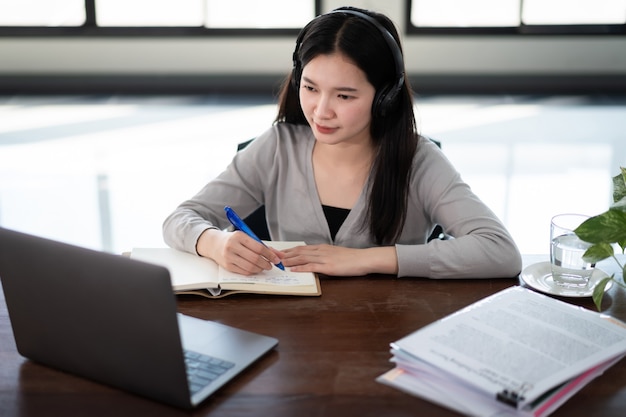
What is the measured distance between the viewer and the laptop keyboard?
1139 mm

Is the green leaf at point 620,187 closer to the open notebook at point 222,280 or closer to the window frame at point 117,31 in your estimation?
the open notebook at point 222,280

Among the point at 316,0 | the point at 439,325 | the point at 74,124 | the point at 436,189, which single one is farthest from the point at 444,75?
the point at 439,325

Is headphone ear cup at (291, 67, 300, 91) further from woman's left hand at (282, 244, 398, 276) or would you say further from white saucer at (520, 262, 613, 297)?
white saucer at (520, 262, 613, 297)

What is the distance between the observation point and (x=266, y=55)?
5.38m

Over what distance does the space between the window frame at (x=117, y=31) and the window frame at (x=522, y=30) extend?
A: 603 mm

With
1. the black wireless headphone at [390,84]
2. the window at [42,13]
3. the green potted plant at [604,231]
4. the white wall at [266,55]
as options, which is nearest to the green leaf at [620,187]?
the green potted plant at [604,231]

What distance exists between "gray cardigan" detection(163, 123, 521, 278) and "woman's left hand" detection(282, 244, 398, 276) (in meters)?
0.03

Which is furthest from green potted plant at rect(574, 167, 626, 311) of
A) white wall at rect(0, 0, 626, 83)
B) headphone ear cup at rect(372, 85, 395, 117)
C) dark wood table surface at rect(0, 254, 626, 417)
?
white wall at rect(0, 0, 626, 83)

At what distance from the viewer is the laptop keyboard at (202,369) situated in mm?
1139

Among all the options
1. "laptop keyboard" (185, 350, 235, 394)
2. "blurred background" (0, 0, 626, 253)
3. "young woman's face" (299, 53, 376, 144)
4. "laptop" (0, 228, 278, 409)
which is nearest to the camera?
"laptop" (0, 228, 278, 409)

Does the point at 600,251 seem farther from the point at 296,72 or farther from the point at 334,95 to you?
the point at 296,72

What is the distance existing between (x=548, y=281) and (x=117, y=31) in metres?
4.37

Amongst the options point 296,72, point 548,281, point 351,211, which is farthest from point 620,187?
point 296,72

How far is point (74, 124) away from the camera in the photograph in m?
4.75
